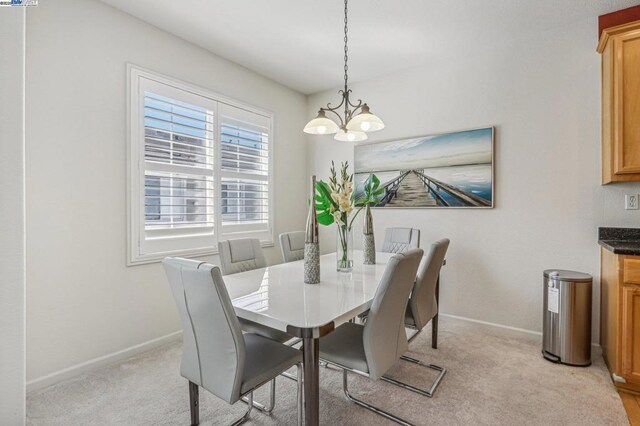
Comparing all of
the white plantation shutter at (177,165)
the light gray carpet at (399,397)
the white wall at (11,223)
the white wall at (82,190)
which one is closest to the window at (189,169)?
the white plantation shutter at (177,165)

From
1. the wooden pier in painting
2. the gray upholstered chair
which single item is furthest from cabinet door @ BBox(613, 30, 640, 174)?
the gray upholstered chair

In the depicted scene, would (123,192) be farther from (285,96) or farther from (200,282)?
(285,96)

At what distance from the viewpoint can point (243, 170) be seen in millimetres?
3588

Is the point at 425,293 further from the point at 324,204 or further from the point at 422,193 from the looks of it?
the point at 422,193

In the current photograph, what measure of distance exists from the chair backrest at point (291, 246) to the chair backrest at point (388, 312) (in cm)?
140

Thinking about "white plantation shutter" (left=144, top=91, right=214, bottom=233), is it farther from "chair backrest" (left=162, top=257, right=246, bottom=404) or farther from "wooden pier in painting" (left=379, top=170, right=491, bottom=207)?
"wooden pier in painting" (left=379, top=170, right=491, bottom=207)

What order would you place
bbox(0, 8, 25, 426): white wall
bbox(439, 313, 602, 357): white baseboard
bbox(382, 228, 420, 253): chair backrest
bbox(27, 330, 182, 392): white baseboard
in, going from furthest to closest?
bbox(382, 228, 420, 253): chair backrest, bbox(439, 313, 602, 357): white baseboard, bbox(27, 330, 182, 392): white baseboard, bbox(0, 8, 25, 426): white wall

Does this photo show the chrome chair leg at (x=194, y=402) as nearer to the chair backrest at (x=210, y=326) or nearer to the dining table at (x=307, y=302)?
the chair backrest at (x=210, y=326)

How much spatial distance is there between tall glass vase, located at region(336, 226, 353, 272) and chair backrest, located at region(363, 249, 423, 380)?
705 millimetres

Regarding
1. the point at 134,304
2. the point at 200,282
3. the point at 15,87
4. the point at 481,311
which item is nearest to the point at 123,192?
the point at 134,304

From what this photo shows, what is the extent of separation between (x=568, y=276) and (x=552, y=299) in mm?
219

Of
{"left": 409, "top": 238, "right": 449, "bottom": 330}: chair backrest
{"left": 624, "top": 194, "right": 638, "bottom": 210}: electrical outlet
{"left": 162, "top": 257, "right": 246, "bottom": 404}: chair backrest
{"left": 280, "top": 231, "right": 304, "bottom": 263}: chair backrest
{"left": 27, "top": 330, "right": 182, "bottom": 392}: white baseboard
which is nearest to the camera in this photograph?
{"left": 162, "top": 257, "right": 246, "bottom": 404}: chair backrest

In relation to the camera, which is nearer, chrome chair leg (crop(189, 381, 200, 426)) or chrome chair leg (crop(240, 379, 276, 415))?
chrome chair leg (crop(189, 381, 200, 426))

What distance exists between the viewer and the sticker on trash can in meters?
2.50
